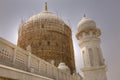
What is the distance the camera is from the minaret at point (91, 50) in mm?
12812

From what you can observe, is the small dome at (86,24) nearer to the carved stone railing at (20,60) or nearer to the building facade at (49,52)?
the building facade at (49,52)

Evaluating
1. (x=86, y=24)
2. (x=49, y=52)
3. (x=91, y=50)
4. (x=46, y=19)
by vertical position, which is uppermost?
(x=46, y=19)

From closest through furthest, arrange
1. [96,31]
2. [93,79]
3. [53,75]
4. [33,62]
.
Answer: [33,62] < [53,75] < [93,79] < [96,31]

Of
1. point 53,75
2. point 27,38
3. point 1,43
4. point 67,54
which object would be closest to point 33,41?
point 27,38

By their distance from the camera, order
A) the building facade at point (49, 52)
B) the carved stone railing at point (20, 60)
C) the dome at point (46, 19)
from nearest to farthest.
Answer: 1. the carved stone railing at point (20, 60)
2. the building facade at point (49, 52)
3. the dome at point (46, 19)

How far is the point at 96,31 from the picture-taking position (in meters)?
14.9

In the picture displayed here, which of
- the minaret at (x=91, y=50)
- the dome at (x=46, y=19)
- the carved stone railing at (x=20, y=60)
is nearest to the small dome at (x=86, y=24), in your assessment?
the minaret at (x=91, y=50)

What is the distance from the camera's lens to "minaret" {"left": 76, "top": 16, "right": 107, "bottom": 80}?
1281 cm

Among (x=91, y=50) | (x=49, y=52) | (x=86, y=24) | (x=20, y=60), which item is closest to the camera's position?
(x=20, y=60)

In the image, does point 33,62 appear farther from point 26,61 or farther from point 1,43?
point 1,43

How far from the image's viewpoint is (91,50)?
13945 millimetres

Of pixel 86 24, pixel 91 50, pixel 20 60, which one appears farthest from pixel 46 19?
pixel 20 60

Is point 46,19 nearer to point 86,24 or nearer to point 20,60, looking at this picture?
point 86,24

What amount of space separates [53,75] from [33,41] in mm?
14039
